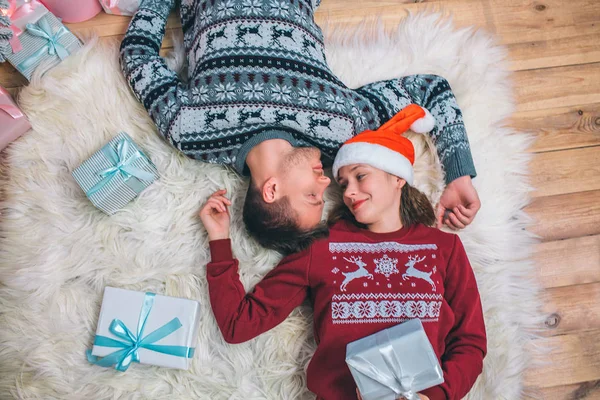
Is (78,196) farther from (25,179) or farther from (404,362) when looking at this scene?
(404,362)

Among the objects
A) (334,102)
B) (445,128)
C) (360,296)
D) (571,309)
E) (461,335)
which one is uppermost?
(334,102)

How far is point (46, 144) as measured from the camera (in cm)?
131

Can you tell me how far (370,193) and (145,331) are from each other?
2.08 feet

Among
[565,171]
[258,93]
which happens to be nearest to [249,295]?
[258,93]

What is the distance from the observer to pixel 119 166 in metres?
1.20

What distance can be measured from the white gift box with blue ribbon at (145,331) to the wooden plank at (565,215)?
38.6 inches

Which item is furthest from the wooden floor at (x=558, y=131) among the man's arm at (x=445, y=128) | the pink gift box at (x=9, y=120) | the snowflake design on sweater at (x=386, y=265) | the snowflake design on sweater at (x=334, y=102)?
the snowflake design on sweater at (x=386, y=265)

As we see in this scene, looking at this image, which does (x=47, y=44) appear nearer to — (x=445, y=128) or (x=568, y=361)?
(x=445, y=128)

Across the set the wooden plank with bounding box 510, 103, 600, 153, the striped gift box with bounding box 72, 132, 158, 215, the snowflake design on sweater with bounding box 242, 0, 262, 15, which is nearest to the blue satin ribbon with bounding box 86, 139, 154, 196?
the striped gift box with bounding box 72, 132, 158, 215

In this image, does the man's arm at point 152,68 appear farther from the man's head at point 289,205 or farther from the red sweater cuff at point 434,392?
the red sweater cuff at point 434,392

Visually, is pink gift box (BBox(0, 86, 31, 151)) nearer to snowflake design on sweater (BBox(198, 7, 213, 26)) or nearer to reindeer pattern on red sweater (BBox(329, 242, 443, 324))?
snowflake design on sweater (BBox(198, 7, 213, 26))

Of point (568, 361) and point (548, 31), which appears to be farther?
point (548, 31)

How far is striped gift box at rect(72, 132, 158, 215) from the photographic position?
3.94 feet

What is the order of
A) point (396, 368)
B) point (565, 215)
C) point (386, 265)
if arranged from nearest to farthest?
point (396, 368)
point (386, 265)
point (565, 215)
